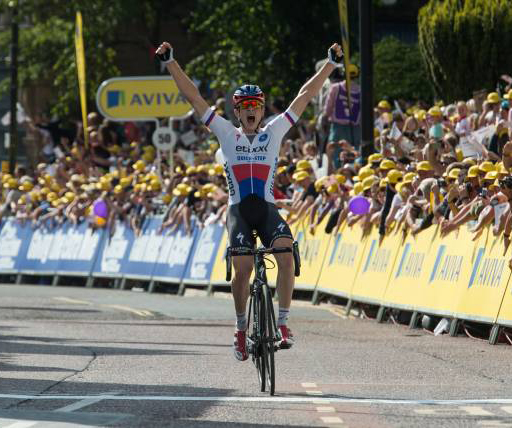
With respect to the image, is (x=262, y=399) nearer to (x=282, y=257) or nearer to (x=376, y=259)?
(x=282, y=257)

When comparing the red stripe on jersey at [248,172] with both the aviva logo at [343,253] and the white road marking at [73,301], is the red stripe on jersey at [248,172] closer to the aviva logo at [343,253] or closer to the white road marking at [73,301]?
the aviva logo at [343,253]

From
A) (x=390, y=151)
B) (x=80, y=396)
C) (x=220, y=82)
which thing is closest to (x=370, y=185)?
(x=390, y=151)

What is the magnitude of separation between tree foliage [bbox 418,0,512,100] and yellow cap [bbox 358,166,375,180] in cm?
511

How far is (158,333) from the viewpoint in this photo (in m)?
18.4

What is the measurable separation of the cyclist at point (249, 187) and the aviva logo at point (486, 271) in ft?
16.3

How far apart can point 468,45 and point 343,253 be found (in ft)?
18.9

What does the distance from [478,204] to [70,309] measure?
7.88 meters

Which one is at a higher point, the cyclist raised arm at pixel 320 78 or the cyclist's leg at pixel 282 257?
the cyclist raised arm at pixel 320 78

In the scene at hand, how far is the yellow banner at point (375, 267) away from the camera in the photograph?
2042cm

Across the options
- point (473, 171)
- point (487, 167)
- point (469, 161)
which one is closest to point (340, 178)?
point (469, 161)

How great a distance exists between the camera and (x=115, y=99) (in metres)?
35.1

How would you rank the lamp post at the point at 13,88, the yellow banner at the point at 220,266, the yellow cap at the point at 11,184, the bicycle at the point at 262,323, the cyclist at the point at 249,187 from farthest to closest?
the lamp post at the point at 13,88
the yellow cap at the point at 11,184
the yellow banner at the point at 220,266
the cyclist at the point at 249,187
the bicycle at the point at 262,323

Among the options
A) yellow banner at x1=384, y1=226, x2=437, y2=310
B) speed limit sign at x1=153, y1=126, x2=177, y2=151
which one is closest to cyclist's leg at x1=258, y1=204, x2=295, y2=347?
yellow banner at x1=384, y1=226, x2=437, y2=310

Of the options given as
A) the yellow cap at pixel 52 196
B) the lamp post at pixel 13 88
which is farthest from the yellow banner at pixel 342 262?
the lamp post at pixel 13 88
